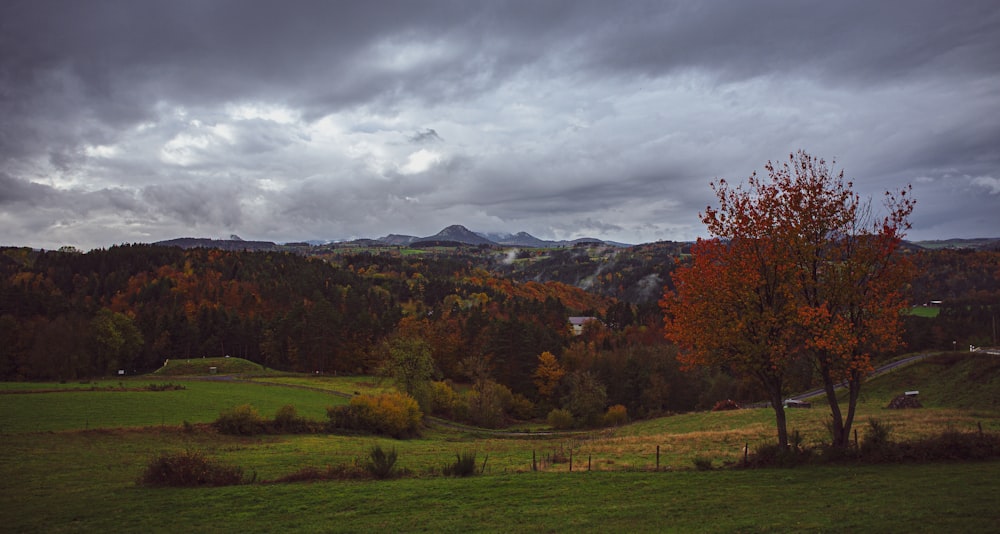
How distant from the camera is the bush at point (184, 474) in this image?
2172cm

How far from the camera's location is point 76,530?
15891 millimetres

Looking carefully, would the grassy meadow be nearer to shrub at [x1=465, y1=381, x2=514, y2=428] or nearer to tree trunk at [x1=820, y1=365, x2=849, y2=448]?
tree trunk at [x1=820, y1=365, x2=849, y2=448]

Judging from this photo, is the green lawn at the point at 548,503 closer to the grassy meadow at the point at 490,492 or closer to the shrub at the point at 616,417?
the grassy meadow at the point at 490,492

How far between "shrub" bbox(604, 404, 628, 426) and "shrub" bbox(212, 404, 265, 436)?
4723cm

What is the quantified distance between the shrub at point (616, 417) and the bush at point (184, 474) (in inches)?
2301

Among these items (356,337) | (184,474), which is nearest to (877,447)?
(184,474)

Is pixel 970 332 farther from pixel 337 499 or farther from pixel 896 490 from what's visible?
pixel 337 499

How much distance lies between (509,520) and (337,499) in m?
7.09

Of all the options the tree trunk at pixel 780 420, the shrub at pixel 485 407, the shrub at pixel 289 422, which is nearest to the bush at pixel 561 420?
the shrub at pixel 485 407

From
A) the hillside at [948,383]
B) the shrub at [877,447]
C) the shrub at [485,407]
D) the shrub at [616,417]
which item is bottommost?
the shrub at [616,417]

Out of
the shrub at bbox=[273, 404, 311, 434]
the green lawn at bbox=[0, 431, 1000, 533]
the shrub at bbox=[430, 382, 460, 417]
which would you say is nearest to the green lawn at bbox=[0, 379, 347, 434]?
the shrub at bbox=[273, 404, 311, 434]

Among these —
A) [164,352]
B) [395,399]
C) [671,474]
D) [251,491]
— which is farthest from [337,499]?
[164,352]

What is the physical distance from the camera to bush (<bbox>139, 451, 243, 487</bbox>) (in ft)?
71.3

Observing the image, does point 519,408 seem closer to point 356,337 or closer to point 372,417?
point 372,417
